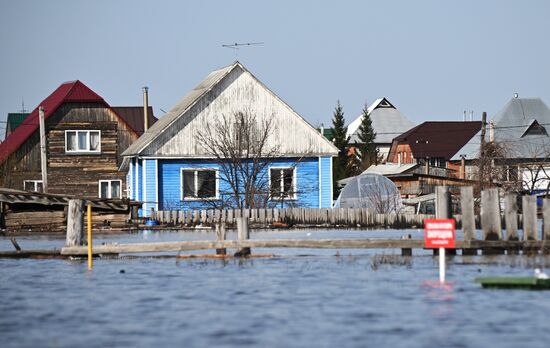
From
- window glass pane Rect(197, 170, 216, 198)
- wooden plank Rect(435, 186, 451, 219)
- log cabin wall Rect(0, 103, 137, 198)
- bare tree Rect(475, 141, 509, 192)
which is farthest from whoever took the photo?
log cabin wall Rect(0, 103, 137, 198)

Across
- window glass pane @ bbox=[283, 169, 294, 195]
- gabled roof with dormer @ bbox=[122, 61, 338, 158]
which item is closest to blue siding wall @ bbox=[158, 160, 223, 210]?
gabled roof with dormer @ bbox=[122, 61, 338, 158]

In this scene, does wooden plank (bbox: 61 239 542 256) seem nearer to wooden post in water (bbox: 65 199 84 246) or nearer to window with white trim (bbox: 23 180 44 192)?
wooden post in water (bbox: 65 199 84 246)

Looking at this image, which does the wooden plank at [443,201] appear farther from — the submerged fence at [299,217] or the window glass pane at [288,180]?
the window glass pane at [288,180]

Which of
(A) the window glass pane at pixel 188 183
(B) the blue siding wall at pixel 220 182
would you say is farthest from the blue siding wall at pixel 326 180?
(A) the window glass pane at pixel 188 183

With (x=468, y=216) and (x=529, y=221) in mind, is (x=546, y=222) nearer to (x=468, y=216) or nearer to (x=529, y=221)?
(x=529, y=221)

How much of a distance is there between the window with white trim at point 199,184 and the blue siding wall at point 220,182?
22cm

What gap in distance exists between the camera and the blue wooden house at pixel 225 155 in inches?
2237

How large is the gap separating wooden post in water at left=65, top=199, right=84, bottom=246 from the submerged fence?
69.8ft

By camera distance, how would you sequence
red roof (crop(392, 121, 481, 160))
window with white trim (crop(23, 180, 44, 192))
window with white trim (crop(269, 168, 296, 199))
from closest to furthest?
window with white trim (crop(269, 168, 296, 199))
window with white trim (crop(23, 180, 44, 192))
red roof (crop(392, 121, 481, 160))

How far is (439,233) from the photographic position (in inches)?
942

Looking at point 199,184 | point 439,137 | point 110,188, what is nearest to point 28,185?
point 110,188

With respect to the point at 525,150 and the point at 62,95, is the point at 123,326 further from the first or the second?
the point at 525,150

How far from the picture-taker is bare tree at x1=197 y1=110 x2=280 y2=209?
56531 mm

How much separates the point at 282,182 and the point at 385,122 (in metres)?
94.8
